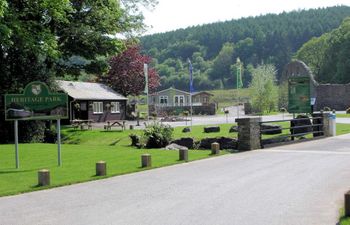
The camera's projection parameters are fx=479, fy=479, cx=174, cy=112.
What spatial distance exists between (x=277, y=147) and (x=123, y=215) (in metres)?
13.8

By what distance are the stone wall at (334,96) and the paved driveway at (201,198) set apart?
57.4 meters

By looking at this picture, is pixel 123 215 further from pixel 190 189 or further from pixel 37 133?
pixel 37 133

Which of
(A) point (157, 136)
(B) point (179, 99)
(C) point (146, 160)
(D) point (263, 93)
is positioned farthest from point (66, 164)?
(B) point (179, 99)

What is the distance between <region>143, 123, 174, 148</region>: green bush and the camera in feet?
78.8

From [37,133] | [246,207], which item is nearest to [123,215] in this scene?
[246,207]

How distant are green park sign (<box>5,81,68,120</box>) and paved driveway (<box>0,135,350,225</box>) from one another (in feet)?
15.5

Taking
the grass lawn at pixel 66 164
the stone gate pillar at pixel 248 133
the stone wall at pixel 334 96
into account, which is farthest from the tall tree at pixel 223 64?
the grass lawn at pixel 66 164

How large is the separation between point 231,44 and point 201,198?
15440cm

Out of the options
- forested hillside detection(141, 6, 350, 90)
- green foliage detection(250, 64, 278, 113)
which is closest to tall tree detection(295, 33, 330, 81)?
forested hillside detection(141, 6, 350, 90)

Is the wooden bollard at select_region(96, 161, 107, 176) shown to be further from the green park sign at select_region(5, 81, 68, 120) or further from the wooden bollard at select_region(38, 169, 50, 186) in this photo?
the green park sign at select_region(5, 81, 68, 120)

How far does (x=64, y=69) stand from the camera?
3606cm

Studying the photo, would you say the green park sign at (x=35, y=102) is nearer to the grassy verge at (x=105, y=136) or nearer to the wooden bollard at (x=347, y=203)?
the grassy verge at (x=105, y=136)

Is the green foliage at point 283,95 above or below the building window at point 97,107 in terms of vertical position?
above

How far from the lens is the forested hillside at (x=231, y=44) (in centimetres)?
15112
